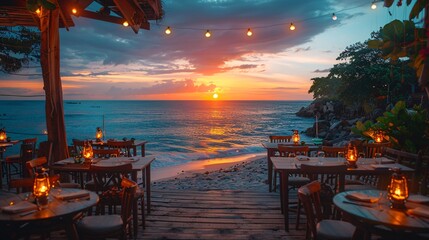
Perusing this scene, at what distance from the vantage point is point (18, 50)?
1031 cm

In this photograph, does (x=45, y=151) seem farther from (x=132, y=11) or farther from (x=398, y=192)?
(x=398, y=192)

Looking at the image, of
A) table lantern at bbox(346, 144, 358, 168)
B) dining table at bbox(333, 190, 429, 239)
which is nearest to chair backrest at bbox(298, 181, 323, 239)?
dining table at bbox(333, 190, 429, 239)

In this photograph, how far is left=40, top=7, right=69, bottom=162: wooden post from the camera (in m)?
5.59

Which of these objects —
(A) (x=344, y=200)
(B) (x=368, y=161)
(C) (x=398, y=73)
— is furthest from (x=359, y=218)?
(C) (x=398, y=73)

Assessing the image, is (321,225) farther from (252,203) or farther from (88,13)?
(88,13)

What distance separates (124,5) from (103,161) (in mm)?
2586

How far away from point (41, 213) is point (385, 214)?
2572 mm

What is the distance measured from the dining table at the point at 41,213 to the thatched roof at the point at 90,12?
11.6ft

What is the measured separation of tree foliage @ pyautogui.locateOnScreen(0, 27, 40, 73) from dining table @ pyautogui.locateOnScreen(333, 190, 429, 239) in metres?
9.89

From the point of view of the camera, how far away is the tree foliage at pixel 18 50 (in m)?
9.91

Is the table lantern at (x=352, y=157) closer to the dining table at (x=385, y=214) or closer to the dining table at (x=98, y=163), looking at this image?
the dining table at (x=385, y=214)

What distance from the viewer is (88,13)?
6.38 metres

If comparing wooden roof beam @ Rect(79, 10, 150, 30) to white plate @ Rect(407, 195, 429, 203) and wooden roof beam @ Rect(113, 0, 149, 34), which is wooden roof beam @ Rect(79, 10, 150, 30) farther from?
white plate @ Rect(407, 195, 429, 203)

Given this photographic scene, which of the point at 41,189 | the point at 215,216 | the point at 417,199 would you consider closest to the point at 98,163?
the point at 215,216
